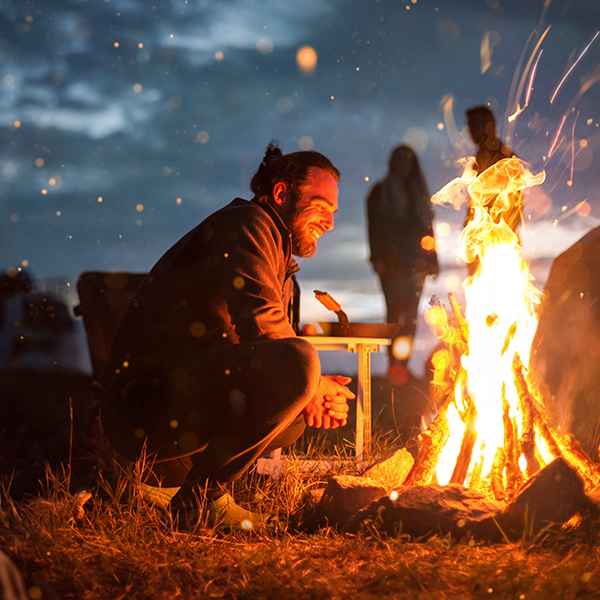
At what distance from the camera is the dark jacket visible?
213cm

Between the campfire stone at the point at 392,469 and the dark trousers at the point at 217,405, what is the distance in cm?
88

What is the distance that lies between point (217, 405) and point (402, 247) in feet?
14.0

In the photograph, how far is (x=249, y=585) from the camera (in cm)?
161

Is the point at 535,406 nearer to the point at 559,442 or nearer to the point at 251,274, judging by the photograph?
the point at 559,442

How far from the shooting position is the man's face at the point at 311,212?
8.20 ft

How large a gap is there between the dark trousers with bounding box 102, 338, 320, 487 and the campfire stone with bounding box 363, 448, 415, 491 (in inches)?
34.7

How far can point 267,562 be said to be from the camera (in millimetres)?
1815

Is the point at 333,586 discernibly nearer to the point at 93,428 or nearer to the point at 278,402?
the point at 278,402

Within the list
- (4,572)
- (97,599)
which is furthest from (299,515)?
(4,572)

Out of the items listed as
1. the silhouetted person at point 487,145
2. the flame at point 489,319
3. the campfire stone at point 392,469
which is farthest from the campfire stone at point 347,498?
the silhouetted person at point 487,145

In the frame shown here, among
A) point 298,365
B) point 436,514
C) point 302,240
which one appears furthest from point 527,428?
point 302,240

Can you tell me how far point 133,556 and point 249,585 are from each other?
51 centimetres

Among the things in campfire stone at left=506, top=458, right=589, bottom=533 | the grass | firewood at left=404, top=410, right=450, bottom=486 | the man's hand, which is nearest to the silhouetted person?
firewood at left=404, top=410, right=450, bottom=486

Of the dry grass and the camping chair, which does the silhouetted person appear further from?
the camping chair
